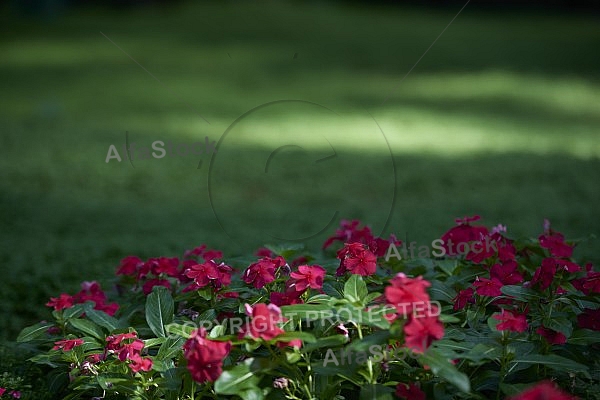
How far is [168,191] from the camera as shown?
4.08 meters

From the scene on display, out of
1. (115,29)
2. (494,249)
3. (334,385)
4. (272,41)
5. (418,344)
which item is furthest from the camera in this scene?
(115,29)

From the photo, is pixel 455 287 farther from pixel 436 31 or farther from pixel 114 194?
pixel 436 31

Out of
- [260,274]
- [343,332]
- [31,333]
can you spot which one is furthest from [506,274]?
[31,333]

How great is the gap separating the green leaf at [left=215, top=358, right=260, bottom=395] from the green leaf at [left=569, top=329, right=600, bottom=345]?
1.93 ft

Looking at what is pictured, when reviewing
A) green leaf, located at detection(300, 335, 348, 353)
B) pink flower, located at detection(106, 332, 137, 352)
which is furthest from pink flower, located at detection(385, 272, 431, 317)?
pink flower, located at detection(106, 332, 137, 352)

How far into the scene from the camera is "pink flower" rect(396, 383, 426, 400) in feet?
4.31

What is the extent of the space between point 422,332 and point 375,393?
6.6 inches

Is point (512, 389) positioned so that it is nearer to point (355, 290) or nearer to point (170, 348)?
point (355, 290)

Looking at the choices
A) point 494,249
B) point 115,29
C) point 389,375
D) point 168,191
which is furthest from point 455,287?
point 115,29

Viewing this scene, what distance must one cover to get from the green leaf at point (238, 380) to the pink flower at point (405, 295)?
0.87ft

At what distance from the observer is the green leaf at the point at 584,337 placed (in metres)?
1.46

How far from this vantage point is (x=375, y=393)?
129 centimetres

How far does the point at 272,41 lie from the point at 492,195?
6.22 metres

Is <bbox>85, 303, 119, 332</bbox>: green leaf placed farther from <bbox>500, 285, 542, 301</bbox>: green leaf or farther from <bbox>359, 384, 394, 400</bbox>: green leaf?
<bbox>500, 285, 542, 301</bbox>: green leaf
